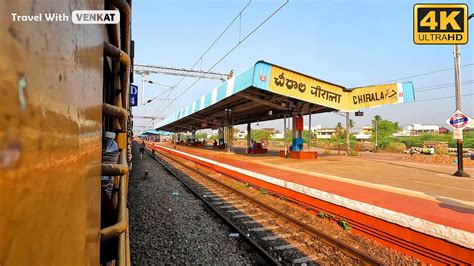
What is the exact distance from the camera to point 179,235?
573cm

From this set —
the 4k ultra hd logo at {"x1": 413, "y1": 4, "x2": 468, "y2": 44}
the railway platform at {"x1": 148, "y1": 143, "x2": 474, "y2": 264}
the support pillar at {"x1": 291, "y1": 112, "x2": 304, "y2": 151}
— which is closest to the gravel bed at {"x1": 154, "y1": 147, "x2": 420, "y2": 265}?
the railway platform at {"x1": 148, "y1": 143, "x2": 474, "y2": 264}

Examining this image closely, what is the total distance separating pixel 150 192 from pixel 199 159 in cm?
939

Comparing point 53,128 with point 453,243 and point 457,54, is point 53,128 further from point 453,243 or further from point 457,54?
point 457,54

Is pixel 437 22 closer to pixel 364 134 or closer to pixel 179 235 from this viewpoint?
pixel 179 235

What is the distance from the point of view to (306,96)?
1466 centimetres

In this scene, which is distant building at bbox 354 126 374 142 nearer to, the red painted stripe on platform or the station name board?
the station name board

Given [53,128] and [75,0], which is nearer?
[53,128]

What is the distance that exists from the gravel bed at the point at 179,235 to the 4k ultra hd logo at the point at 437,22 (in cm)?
686

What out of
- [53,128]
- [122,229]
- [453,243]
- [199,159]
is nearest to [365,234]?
[453,243]

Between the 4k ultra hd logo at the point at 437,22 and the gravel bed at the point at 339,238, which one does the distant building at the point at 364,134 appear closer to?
the 4k ultra hd logo at the point at 437,22

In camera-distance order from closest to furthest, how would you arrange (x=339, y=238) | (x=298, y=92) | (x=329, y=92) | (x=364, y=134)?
(x=339, y=238) → (x=298, y=92) → (x=329, y=92) → (x=364, y=134)

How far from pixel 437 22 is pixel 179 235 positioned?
8.63 metres

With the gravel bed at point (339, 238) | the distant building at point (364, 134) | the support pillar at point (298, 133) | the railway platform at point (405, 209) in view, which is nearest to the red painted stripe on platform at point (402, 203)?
the railway platform at point (405, 209)

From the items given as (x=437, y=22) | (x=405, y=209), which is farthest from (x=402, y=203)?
(x=437, y=22)
